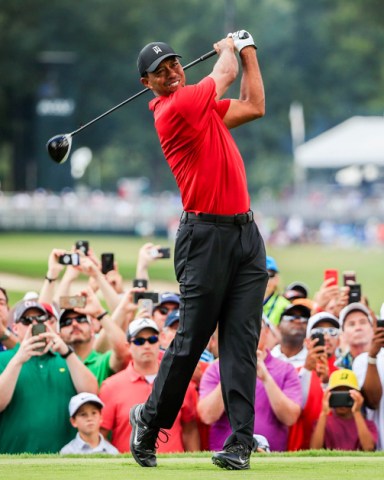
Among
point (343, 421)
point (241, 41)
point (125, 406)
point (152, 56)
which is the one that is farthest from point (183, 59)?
point (152, 56)

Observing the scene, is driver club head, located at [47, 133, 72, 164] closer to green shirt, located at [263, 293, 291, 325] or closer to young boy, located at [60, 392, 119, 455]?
young boy, located at [60, 392, 119, 455]

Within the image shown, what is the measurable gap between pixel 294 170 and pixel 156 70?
77.7m

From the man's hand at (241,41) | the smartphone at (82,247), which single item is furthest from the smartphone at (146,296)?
the man's hand at (241,41)

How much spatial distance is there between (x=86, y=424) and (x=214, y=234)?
2.04m

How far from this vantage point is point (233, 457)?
7160mm

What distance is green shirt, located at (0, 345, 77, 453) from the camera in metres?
8.78

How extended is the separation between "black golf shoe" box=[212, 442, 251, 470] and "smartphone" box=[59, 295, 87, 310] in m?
2.51

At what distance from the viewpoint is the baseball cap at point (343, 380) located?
8672 millimetres

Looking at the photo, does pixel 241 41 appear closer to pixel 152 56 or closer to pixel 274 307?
pixel 152 56

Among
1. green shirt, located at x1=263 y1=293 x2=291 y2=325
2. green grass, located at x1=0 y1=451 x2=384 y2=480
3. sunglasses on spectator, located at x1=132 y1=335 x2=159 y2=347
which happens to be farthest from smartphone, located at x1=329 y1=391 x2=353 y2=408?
green shirt, located at x1=263 y1=293 x2=291 y2=325

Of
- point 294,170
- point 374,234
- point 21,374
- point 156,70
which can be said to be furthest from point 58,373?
point 294,170

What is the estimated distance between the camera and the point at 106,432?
29.7 ft

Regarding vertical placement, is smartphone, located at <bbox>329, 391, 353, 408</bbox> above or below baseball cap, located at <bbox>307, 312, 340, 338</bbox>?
below

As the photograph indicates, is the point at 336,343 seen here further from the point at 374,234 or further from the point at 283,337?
the point at 374,234
